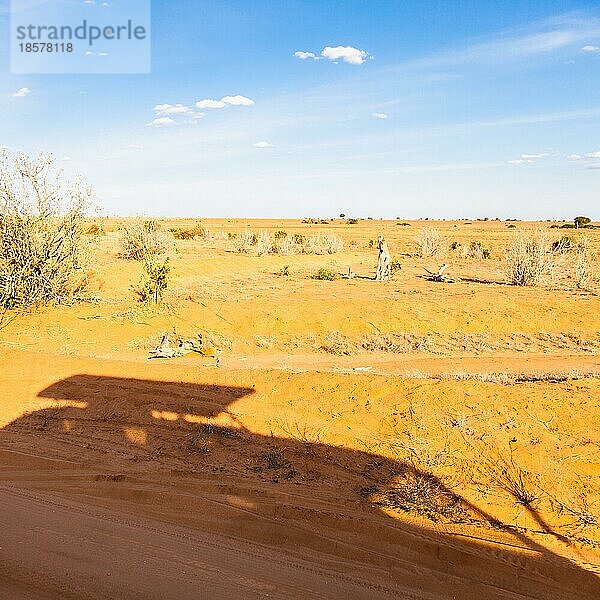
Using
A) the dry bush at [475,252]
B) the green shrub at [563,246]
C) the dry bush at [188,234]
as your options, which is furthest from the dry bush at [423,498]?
the dry bush at [188,234]

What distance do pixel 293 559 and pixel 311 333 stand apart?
9.96 m

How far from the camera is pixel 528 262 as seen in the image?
69.9 feet

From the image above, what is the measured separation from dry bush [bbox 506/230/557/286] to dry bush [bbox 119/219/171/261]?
55.4 feet

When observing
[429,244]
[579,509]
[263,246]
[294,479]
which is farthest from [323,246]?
[579,509]

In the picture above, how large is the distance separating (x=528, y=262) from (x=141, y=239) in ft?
61.6

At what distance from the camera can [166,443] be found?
22.0 ft

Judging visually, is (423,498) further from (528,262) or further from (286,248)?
(286,248)

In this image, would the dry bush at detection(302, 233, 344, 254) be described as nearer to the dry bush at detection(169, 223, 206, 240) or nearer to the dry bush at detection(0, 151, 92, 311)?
the dry bush at detection(169, 223, 206, 240)

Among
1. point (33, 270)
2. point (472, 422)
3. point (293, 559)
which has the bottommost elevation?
point (293, 559)

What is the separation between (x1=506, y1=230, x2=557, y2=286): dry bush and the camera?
21.3m

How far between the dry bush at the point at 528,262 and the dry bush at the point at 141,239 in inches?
665

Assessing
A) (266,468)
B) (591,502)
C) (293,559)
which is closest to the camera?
(293,559)

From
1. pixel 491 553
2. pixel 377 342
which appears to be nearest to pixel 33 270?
pixel 377 342

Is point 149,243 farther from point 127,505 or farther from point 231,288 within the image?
point 127,505
